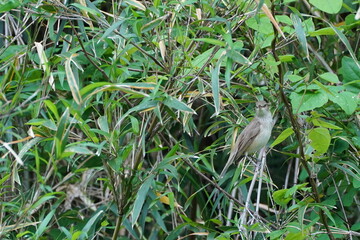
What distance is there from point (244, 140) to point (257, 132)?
0.17 m

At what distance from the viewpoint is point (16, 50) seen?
13.7 ft

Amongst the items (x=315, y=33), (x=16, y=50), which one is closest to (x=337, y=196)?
(x=315, y=33)

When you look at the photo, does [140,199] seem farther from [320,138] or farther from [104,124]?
[320,138]

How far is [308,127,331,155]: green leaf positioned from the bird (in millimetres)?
944

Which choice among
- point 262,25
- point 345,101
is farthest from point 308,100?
point 262,25

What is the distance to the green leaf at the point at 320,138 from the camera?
3.21 m

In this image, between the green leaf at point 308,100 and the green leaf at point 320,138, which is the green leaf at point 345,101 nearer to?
the green leaf at point 308,100

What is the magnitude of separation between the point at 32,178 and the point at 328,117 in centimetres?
255

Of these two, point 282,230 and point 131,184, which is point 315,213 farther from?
point 131,184

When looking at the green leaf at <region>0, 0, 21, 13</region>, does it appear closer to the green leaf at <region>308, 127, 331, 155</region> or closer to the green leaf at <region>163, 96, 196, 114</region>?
the green leaf at <region>163, 96, 196, 114</region>

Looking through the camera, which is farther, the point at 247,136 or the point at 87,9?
the point at 247,136

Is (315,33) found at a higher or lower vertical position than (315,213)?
higher

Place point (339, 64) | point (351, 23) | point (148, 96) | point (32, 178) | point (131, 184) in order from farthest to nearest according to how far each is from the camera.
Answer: point (32, 178) → point (339, 64) → point (351, 23) → point (131, 184) → point (148, 96)

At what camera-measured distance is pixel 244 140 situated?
445 cm
